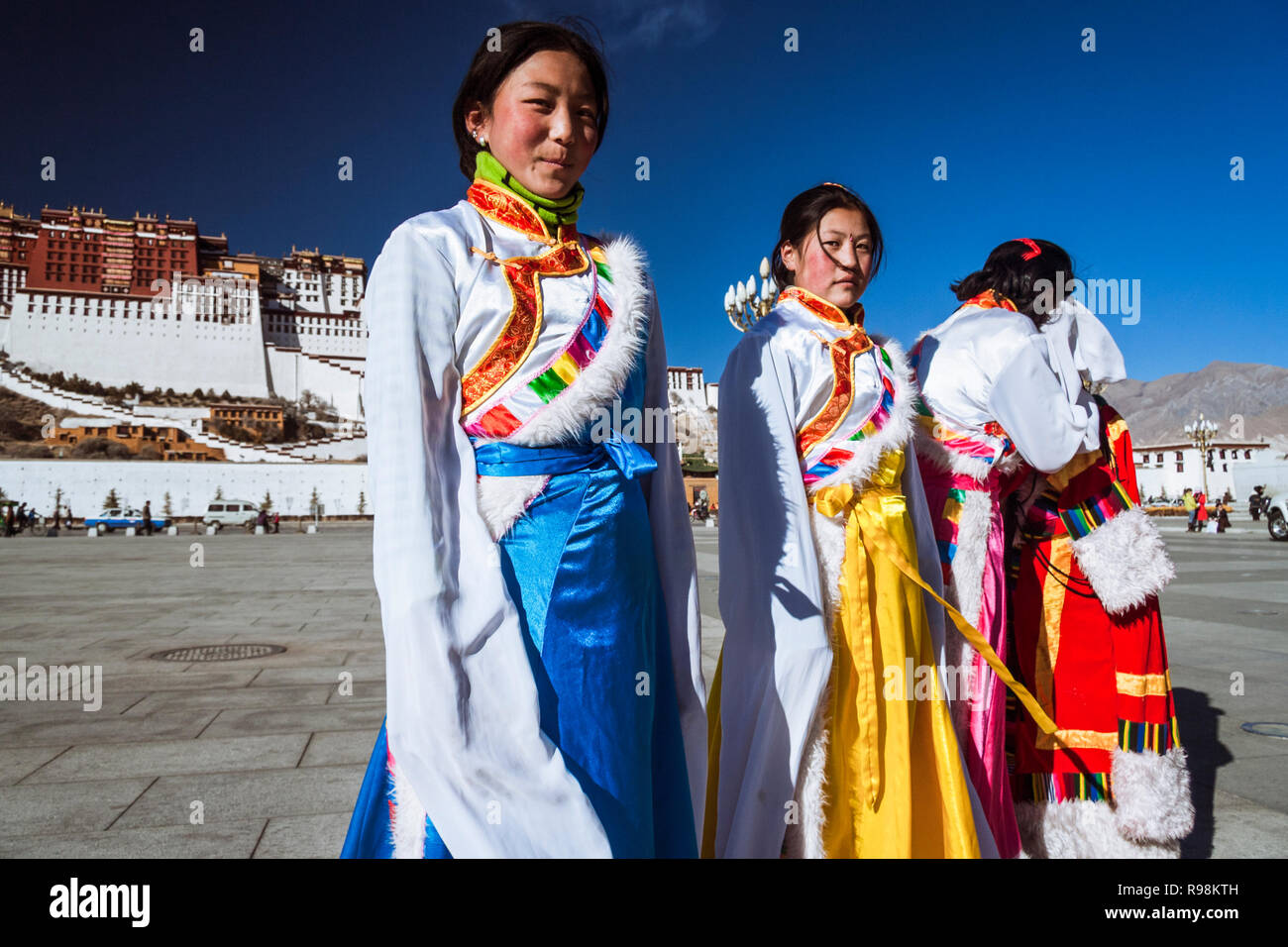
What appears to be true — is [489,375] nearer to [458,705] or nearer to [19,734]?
[458,705]

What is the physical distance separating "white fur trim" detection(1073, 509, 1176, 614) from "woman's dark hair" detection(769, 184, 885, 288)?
989 mm

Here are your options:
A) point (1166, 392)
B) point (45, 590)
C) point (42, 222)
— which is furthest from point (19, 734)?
point (1166, 392)

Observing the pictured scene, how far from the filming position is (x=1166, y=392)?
5891 inches

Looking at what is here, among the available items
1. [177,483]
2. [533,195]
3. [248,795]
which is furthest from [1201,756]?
[177,483]

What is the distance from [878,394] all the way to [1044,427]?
491 mm

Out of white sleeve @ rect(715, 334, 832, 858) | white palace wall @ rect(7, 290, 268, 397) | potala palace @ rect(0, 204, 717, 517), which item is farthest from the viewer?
white palace wall @ rect(7, 290, 268, 397)

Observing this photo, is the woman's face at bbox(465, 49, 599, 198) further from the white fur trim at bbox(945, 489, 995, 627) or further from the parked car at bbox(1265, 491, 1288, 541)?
the parked car at bbox(1265, 491, 1288, 541)

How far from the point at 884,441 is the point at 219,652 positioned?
5182 mm

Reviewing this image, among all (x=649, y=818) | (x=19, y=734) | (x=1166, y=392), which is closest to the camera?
(x=649, y=818)

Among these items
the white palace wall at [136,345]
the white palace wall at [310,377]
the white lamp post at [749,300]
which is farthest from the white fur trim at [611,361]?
the white palace wall at [136,345]

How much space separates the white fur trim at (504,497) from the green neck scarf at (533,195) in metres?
0.51

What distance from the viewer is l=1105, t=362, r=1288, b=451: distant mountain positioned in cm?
12689

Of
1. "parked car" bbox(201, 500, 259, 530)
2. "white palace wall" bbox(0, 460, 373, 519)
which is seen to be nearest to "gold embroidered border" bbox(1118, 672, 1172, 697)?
"parked car" bbox(201, 500, 259, 530)

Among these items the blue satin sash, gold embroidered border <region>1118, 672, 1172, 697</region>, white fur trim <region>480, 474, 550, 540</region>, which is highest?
the blue satin sash
